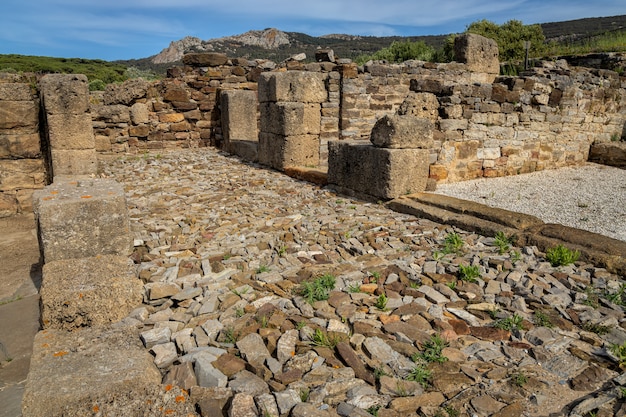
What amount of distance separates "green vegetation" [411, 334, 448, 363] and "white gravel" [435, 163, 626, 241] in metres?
3.08

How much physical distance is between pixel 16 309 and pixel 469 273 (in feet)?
12.9

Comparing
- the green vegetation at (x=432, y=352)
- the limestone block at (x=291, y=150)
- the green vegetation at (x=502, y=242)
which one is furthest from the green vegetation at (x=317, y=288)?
the limestone block at (x=291, y=150)

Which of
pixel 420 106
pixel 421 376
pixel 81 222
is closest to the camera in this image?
pixel 421 376

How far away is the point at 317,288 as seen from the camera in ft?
10.5

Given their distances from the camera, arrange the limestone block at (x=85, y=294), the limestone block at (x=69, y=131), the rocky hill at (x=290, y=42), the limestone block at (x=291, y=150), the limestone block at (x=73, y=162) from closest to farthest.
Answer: the limestone block at (x=85, y=294), the limestone block at (x=69, y=131), the limestone block at (x=73, y=162), the limestone block at (x=291, y=150), the rocky hill at (x=290, y=42)

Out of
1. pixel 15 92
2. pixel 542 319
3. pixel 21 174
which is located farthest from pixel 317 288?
pixel 15 92

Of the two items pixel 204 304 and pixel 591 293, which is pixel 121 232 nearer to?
pixel 204 304

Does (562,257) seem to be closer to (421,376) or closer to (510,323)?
(510,323)

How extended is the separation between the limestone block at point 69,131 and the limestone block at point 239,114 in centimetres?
364

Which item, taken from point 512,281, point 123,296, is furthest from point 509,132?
point 123,296

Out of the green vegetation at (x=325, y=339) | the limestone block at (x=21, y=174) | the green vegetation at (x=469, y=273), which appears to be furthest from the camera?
the limestone block at (x=21, y=174)

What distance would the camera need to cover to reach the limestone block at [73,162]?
7.15 m

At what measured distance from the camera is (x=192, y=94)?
11.0 meters

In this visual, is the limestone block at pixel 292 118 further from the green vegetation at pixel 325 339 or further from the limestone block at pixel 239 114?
the green vegetation at pixel 325 339
